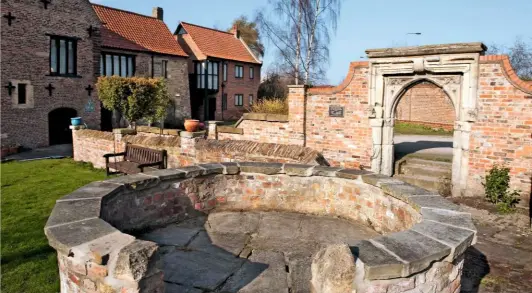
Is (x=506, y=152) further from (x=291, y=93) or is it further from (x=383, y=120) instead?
(x=291, y=93)

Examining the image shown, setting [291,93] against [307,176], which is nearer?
[307,176]

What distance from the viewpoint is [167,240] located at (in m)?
4.52

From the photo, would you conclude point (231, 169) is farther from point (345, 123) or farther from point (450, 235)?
point (345, 123)

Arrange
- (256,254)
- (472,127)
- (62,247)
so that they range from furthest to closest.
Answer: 1. (472,127)
2. (256,254)
3. (62,247)

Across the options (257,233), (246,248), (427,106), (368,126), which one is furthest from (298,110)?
Result: (427,106)

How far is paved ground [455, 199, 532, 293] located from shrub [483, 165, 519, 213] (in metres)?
0.79

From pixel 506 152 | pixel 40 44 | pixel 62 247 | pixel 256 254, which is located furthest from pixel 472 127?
pixel 40 44

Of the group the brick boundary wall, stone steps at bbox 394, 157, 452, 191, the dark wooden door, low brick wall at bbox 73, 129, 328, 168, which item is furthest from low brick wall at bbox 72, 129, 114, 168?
the dark wooden door

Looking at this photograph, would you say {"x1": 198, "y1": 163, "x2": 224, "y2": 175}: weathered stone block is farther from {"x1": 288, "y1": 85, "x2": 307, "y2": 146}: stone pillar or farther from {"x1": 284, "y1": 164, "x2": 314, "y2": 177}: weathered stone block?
{"x1": 288, "y1": 85, "x2": 307, "y2": 146}: stone pillar

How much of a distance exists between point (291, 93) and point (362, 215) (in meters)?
7.29

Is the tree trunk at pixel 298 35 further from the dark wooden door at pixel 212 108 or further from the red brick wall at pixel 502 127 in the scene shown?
the red brick wall at pixel 502 127

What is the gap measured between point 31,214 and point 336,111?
→ 783 centimetres

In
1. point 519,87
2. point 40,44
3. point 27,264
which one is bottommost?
point 27,264

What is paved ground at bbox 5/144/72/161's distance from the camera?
16172 millimetres
